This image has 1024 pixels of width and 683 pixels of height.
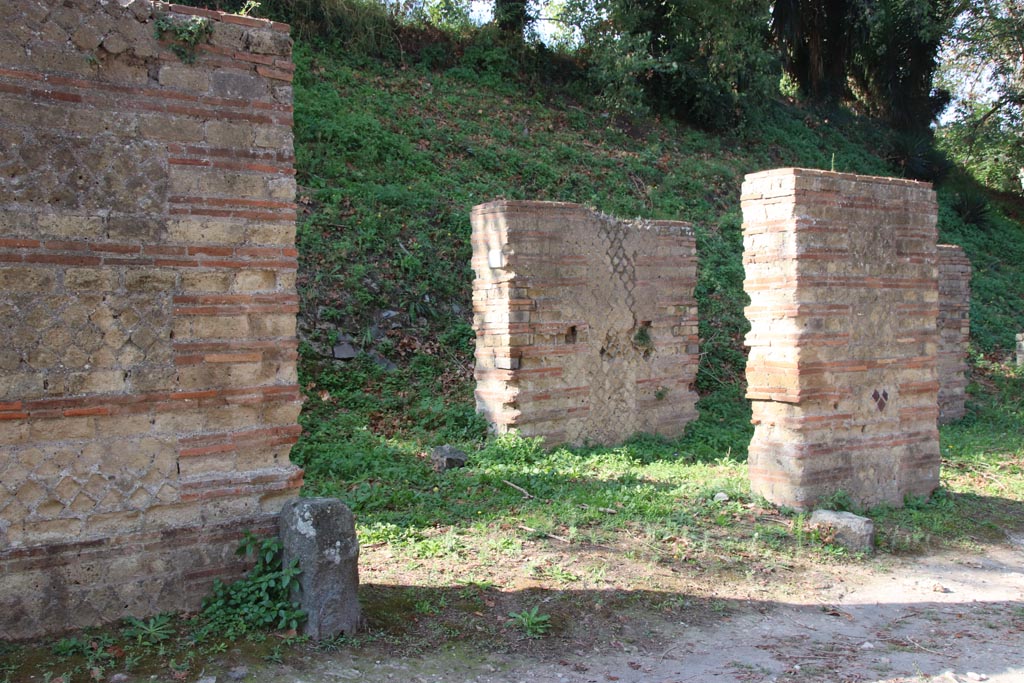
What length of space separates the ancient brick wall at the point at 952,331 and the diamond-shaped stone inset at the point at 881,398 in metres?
5.91

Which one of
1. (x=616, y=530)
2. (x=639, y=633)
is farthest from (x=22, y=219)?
(x=616, y=530)

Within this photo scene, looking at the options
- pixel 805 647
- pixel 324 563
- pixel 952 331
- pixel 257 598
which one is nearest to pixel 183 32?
pixel 324 563

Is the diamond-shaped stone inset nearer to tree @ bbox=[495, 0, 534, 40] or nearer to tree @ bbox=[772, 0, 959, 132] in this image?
tree @ bbox=[495, 0, 534, 40]

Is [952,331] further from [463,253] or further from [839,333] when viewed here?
[463,253]

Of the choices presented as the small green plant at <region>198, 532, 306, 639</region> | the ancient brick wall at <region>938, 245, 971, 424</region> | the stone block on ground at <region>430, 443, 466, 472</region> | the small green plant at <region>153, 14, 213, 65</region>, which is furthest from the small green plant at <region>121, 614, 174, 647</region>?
the ancient brick wall at <region>938, 245, 971, 424</region>

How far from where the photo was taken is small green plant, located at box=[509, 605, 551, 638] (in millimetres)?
4547

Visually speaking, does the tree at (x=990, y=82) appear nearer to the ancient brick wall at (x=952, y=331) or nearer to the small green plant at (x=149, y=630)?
the ancient brick wall at (x=952, y=331)

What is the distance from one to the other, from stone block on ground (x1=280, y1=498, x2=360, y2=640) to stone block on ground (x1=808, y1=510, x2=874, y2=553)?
3.86 meters

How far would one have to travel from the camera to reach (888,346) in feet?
23.9

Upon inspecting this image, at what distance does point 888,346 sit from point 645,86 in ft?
48.8

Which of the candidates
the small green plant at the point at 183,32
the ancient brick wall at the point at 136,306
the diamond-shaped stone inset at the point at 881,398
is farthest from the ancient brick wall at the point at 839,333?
the small green plant at the point at 183,32

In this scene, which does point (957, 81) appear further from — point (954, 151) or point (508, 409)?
point (508, 409)

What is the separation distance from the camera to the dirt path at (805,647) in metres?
4.09

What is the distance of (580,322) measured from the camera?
9.37 m
